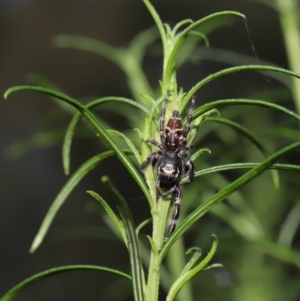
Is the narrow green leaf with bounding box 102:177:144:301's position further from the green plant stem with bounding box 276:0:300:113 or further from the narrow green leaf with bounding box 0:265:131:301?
the green plant stem with bounding box 276:0:300:113

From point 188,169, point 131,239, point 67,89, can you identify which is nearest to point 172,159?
point 188,169

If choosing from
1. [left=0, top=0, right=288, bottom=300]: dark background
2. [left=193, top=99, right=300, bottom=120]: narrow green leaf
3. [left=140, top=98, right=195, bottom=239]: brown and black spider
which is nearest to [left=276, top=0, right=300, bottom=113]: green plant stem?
[left=140, top=98, right=195, bottom=239]: brown and black spider

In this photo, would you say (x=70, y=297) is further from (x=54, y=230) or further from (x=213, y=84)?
(x=213, y=84)

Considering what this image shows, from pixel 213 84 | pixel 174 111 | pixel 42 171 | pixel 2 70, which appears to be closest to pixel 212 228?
pixel 174 111

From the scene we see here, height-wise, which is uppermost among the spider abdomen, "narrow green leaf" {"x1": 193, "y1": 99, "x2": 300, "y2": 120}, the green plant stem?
the green plant stem

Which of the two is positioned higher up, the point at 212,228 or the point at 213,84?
the point at 213,84
